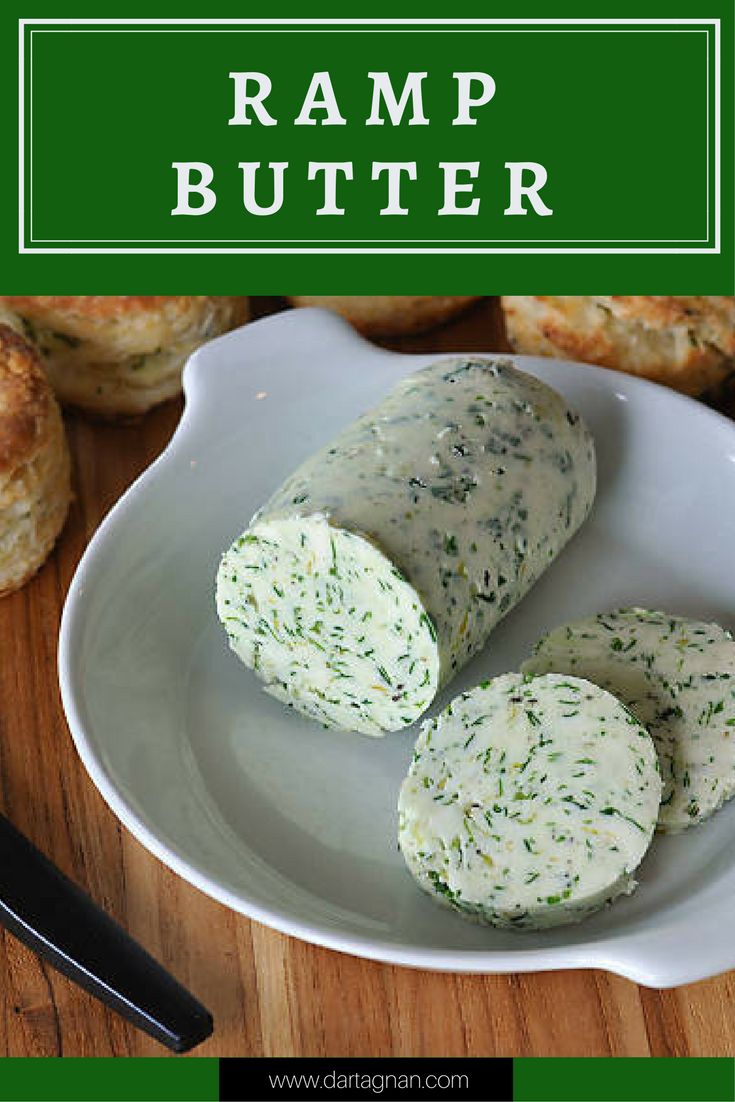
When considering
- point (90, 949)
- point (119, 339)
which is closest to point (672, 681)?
point (90, 949)

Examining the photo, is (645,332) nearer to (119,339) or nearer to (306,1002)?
(119,339)

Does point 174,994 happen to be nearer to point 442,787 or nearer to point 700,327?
point 442,787

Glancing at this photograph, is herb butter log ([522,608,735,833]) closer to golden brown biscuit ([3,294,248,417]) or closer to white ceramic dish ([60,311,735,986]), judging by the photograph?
white ceramic dish ([60,311,735,986])

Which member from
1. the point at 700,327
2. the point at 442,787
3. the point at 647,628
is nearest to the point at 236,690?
the point at 442,787

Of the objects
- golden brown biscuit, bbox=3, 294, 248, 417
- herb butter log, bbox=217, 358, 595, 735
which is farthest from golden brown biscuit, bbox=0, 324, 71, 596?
herb butter log, bbox=217, 358, 595, 735

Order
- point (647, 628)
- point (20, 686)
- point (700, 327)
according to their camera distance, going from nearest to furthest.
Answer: point (647, 628)
point (20, 686)
point (700, 327)

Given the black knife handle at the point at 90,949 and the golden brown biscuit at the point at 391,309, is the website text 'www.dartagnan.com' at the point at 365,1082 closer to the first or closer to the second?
the black knife handle at the point at 90,949
